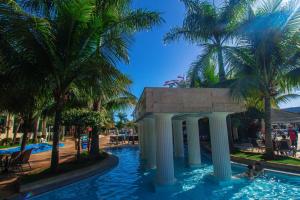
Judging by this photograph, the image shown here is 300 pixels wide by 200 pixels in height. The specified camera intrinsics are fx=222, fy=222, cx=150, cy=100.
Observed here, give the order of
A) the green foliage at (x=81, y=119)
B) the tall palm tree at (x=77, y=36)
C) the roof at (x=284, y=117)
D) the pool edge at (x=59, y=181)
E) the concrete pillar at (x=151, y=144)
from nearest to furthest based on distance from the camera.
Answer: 1. the pool edge at (x=59, y=181)
2. the tall palm tree at (x=77, y=36)
3. the concrete pillar at (x=151, y=144)
4. the green foliage at (x=81, y=119)
5. the roof at (x=284, y=117)

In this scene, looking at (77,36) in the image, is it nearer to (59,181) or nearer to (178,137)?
(59,181)

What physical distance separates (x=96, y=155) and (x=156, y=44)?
29.0ft

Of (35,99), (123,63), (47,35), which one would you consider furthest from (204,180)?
(35,99)

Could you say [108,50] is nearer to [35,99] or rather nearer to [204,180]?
[35,99]

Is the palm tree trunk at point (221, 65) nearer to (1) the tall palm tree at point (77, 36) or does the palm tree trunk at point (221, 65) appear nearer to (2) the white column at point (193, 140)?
(2) the white column at point (193, 140)

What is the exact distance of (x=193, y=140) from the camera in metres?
11.4

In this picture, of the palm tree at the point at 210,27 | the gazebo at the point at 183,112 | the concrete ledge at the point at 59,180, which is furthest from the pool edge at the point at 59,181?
the palm tree at the point at 210,27

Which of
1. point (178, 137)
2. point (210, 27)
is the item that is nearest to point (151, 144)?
point (178, 137)

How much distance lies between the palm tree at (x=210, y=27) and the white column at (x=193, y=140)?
14.2 ft

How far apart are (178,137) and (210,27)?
24.4 feet

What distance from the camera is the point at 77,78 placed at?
916 cm

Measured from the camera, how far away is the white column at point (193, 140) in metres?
11.4

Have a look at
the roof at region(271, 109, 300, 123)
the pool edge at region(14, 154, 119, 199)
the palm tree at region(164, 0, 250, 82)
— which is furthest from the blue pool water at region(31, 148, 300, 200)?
the roof at region(271, 109, 300, 123)

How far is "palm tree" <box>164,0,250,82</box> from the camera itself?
14.2 m
